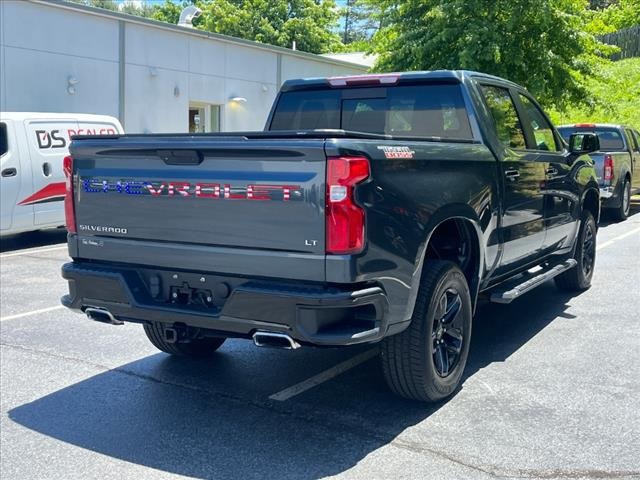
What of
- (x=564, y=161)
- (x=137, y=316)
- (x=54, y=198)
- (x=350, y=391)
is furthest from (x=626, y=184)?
(x=137, y=316)

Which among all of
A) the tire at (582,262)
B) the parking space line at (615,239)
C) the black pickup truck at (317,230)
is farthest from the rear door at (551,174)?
the parking space line at (615,239)

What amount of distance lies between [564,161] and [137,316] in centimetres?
419

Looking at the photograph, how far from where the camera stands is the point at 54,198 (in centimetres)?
1162

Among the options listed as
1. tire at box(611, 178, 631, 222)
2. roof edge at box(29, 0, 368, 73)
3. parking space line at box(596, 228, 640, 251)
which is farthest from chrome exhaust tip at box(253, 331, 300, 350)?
roof edge at box(29, 0, 368, 73)

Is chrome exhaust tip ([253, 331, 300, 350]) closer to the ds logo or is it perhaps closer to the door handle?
the door handle

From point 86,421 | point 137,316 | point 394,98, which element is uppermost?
point 394,98

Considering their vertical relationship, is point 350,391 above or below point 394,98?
below

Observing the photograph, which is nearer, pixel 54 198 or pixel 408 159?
pixel 408 159

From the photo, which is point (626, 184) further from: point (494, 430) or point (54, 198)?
point (494, 430)

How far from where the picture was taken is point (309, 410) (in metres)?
4.61

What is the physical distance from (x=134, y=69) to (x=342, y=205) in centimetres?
1575

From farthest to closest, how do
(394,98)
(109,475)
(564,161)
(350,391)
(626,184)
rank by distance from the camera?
(626,184) < (564,161) < (394,98) < (350,391) < (109,475)

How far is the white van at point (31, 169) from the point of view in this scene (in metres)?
11.0

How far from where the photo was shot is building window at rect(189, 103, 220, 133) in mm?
21172
